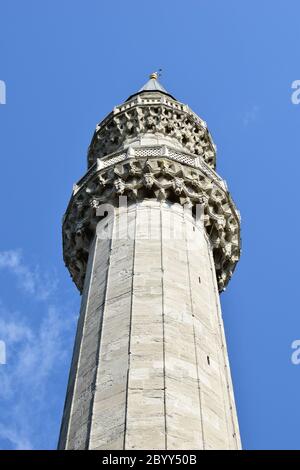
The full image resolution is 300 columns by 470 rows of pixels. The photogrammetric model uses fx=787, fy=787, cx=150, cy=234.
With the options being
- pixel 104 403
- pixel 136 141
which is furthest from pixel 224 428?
pixel 136 141

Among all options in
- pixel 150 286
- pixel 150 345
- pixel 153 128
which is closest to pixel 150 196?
pixel 150 286

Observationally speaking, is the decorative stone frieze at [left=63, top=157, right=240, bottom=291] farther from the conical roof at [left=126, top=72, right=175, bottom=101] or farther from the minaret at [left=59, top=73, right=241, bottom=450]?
the conical roof at [left=126, top=72, right=175, bottom=101]

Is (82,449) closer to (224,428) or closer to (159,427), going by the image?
(159,427)

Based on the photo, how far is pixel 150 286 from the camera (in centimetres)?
1316

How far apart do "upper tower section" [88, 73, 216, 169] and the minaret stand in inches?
1.5

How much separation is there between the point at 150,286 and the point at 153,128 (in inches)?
279

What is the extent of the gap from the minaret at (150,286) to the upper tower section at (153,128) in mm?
37

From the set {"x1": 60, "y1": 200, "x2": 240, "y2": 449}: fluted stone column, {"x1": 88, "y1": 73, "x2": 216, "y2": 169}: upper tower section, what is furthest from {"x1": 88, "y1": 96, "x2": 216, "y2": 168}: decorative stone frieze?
{"x1": 60, "y1": 200, "x2": 240, "y2": 449}: fluted stone column

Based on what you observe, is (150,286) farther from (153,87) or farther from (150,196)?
(153,87)

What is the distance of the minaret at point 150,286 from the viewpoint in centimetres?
1082

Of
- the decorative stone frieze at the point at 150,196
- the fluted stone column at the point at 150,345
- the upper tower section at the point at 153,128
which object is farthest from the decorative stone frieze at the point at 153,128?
the fluted stone column at the point at 150,345

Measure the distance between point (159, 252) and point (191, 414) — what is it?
391cm

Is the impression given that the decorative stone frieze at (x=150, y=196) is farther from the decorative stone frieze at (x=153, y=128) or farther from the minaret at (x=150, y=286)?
the decorative stone frieze at (x=153, y=128)

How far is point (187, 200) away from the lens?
16031 millimetres
